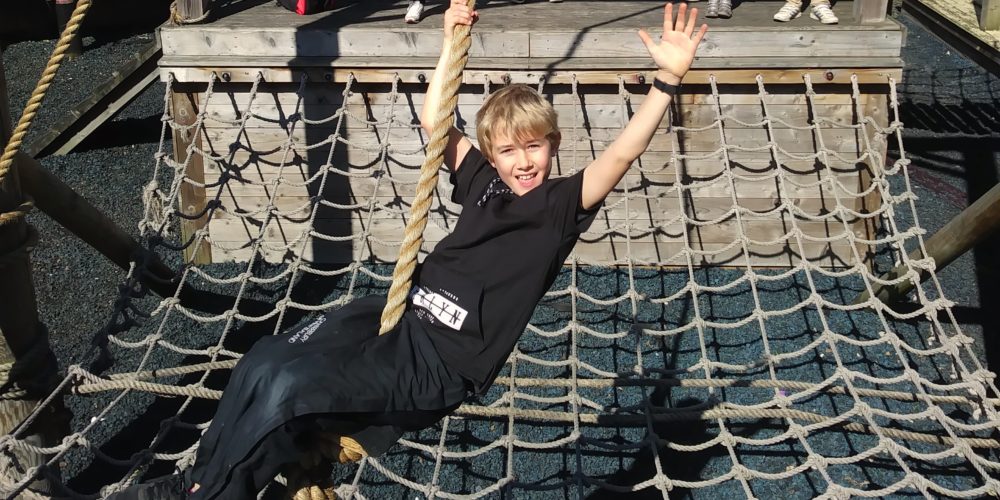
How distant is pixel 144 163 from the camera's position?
5066mm

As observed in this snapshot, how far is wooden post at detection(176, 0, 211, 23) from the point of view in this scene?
3941 millimetres

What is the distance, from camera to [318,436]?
1.70 m

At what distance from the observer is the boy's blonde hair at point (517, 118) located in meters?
1.87

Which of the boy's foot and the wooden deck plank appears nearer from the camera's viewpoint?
the boy's foot

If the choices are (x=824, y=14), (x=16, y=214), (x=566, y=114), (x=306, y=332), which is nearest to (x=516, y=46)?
(x=566, y=114)

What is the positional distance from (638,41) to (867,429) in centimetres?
176

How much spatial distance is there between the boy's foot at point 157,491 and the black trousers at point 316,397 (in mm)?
134

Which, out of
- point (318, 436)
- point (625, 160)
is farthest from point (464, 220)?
point (318, 436)

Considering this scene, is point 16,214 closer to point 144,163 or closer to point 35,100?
point 35,100

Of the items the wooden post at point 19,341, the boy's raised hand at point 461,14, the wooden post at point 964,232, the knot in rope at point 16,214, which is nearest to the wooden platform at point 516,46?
the wooden post at point 964,232

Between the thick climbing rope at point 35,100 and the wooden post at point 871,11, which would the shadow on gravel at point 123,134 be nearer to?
the thick climbing rope at point 35,100

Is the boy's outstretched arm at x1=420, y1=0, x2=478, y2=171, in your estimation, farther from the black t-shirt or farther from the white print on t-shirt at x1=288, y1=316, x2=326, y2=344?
the white print on t-shirt at x1=288, y1=316, x2=326, y2=344

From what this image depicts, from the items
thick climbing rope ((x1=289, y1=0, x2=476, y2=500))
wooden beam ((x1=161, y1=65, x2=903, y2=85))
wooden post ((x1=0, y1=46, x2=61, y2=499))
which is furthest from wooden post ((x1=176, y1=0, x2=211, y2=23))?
thick climbing rope ((x1=289, y1=0, x2=476, y2=500))

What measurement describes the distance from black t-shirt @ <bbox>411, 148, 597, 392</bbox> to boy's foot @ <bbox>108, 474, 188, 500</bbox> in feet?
1.91
